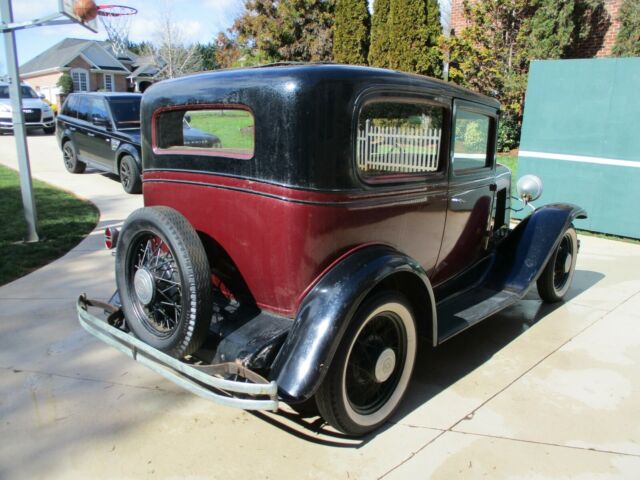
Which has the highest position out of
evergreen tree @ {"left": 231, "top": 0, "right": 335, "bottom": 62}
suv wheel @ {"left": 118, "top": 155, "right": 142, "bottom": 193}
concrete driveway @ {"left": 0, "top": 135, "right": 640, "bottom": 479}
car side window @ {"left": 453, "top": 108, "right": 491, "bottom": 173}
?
evergreen tree @ {"left": 231, "top": 0, "right": 335, "bottom": 62}

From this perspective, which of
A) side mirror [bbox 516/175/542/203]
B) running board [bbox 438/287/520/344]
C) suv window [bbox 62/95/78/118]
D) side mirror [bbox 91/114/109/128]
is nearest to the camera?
running board [bbox 438/287/520/344]

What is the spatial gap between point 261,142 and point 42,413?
182 centimetres

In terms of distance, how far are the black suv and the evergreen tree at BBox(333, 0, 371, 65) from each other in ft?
27.1

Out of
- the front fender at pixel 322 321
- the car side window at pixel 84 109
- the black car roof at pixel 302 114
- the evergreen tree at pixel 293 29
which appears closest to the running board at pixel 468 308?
the front fender at pixel 322 321

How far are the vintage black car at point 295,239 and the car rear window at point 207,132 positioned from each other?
12 millimetres

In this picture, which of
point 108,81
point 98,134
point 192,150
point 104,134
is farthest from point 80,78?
point 192,150

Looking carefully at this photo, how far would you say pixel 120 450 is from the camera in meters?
2.47

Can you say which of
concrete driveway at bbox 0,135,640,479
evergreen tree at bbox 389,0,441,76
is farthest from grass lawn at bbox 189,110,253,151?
evergreen tree at bbox 389,0,441,76

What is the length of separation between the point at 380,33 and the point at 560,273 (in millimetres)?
11418

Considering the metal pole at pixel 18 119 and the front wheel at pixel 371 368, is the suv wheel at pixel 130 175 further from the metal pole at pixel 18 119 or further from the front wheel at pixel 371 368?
the front wheel at pixel 371 368

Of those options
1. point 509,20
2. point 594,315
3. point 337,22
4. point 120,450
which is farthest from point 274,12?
point 120,450

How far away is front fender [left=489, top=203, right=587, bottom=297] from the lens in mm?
3727

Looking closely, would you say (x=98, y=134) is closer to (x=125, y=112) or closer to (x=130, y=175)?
(x=125, y=112)

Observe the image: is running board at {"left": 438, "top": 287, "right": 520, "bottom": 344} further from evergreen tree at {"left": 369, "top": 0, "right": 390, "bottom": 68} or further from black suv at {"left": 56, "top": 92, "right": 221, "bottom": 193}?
evergreen tree at {"left": 369, "top": 0, "right": 390, "bottom": 68}
